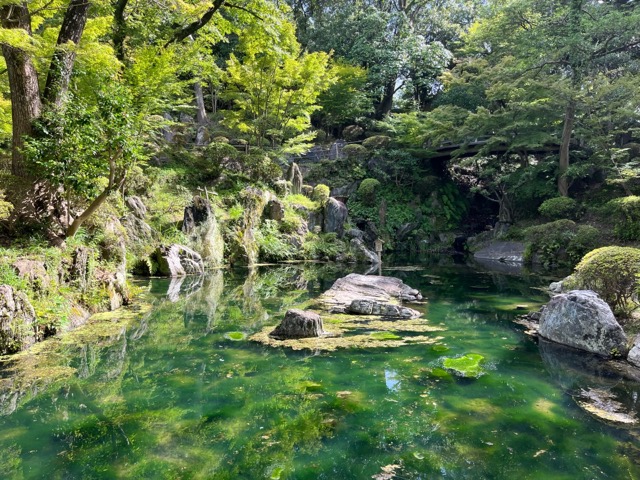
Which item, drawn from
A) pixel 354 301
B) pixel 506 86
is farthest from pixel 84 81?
pixel 506 86

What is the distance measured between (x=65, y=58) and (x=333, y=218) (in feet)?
46.3

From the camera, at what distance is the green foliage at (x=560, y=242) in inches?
630

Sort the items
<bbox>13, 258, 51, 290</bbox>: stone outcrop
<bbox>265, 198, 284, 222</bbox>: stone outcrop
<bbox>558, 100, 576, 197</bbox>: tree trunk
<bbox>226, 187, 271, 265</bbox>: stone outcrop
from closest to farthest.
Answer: <bbox>13, 258, 51, 290</bbox>: stone outcrop → <bbox>226, 187, 271, 265</bbox>: stone outcrop → <bbox>265, 198, 284, 222</bbox>: stone outcrop → <bbox>558, 100, 576, 197</bbox>: tree trunk

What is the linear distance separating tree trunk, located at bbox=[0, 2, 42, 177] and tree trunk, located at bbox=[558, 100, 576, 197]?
20299mm

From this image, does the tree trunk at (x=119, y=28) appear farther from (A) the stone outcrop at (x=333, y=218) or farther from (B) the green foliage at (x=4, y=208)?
(A) the stone outcrop at (x=333, y=218)

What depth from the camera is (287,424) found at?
3533 millimetres

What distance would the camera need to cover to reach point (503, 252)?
2073 cm

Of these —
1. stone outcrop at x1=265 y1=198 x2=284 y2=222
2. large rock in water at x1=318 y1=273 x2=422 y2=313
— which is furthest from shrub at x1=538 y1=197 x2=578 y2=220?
large rock in water at x1=318 y1=273 x2=422 y2=313

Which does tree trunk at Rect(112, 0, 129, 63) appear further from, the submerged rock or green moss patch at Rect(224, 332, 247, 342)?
the submerged rock

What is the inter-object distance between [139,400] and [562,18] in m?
22.9

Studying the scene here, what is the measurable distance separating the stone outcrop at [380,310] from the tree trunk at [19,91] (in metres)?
6.15

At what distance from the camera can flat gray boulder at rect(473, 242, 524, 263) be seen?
19472 millimetres

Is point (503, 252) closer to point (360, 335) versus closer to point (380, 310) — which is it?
point (380, 310)

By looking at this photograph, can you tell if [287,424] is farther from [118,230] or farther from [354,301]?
[118,230]
